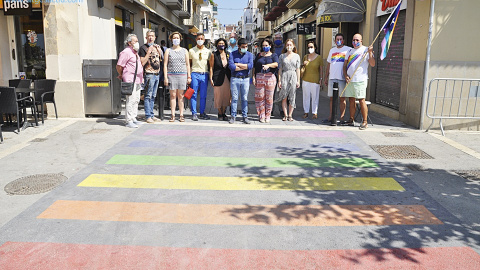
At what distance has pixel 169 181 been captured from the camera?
559 cm

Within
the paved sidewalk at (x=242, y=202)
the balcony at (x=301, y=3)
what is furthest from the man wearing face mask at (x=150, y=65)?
the balcony at (x=301, y=3)

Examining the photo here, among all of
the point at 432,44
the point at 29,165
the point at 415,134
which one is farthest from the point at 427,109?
the point at 29,165

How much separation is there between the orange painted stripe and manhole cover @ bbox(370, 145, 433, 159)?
2.39m

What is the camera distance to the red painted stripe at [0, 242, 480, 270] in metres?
3.44

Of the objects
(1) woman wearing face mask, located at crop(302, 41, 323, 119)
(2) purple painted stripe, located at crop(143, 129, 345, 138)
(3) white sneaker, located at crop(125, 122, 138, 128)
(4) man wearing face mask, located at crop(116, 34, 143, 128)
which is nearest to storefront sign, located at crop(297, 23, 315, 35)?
(1) woman wearing face mask, located at crop(302, 41, 323, 119)

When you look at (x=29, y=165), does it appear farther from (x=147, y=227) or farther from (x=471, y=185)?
(x=471, y=185)

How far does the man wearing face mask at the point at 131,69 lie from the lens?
28.7 ft

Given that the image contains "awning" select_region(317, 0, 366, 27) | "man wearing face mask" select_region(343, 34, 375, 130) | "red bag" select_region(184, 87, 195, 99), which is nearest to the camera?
"man wearing face mask" select_region(343, 34, 375, 130)

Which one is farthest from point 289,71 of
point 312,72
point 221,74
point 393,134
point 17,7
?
point 17,7

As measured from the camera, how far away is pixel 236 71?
9445 mm

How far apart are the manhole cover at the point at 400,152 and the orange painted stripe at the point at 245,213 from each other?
239cm

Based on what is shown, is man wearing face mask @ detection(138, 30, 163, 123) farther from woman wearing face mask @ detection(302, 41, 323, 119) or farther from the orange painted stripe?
the orange painted stripe

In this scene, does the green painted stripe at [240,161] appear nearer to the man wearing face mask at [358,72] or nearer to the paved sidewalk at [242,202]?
the paved sidewalk at [242,202]

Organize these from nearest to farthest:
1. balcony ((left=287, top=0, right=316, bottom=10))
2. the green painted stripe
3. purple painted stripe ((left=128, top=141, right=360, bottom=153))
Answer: the green painted stripe
purple painted stripe ((left=128, top=141, right=360, bottom=153))
balcony ((left=287, top=0, right=316, bottom=10))
